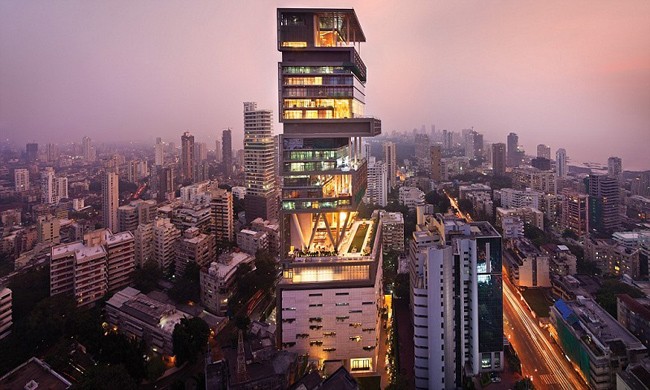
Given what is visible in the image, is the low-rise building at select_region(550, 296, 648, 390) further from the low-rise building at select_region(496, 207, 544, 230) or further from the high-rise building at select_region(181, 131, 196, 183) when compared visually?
the high-rise building at select_region(181, 131, 196, 183)

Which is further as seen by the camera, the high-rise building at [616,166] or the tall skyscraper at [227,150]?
the tall skyscraper at [227,150]

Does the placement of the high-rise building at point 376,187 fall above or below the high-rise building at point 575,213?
above

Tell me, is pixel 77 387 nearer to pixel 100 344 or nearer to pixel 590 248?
pixel 100 344

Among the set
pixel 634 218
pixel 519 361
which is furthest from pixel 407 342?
pixel 634 218

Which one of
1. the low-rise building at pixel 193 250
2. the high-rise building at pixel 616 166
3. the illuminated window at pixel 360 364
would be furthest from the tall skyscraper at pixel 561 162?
the illuminated window at pixel 360 364

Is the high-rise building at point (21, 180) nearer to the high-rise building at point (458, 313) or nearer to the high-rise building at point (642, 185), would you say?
the high-rise building at point (458, 313)

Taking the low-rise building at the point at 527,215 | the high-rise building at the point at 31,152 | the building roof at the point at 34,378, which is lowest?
the building roof at the point at 34,378

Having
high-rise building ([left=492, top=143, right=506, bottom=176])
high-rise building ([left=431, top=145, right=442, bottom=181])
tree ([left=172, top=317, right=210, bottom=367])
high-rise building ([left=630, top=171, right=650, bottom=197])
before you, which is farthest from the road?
high-rise building ([left=492, top=143, right=506, bottom=176])
